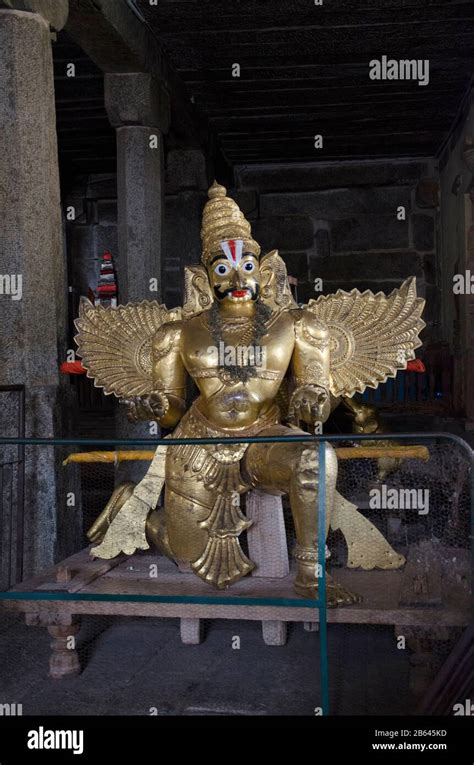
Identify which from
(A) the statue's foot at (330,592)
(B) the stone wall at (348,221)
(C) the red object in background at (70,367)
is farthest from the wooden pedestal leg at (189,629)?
(B) the stone wall at (348,221)

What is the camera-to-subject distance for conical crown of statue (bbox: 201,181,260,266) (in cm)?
385

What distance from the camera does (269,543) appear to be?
3.71 metres

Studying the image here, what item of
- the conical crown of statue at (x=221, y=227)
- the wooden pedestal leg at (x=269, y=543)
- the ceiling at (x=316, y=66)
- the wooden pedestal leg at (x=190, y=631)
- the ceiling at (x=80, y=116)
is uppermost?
the ceiling at (x=80, y=116)

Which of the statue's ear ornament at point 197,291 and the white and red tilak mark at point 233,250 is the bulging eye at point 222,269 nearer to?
the white and red tilak mark at point 233,250

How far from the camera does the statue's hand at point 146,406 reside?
379 cm

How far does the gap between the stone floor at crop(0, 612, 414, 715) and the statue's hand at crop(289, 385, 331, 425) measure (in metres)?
0.93

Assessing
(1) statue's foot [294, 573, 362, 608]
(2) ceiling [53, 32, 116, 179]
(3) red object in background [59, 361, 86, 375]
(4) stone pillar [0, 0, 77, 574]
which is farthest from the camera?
(2) ceiling [53, 32, 116, 179]

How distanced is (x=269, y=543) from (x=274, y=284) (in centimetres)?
114

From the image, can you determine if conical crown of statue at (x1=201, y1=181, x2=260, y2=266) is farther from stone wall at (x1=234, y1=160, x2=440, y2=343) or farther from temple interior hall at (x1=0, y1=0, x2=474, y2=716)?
stone wall at (x1=234, y1=160, x2=440, y2=343)

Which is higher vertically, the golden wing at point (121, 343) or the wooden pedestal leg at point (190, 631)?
the golden wing at point (121, 343)

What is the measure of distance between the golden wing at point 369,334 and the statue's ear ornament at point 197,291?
48 cm

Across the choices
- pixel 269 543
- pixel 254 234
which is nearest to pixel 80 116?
pixel 254 234

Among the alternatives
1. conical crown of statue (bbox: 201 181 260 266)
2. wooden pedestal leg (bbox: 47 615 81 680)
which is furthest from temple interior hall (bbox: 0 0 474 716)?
conical crown of statue (bbox: 201 181 260 266)

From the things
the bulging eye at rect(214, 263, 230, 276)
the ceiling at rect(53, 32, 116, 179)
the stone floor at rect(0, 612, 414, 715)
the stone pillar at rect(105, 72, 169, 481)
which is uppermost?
the ceiling at rect(53, 32, 116, 179)
